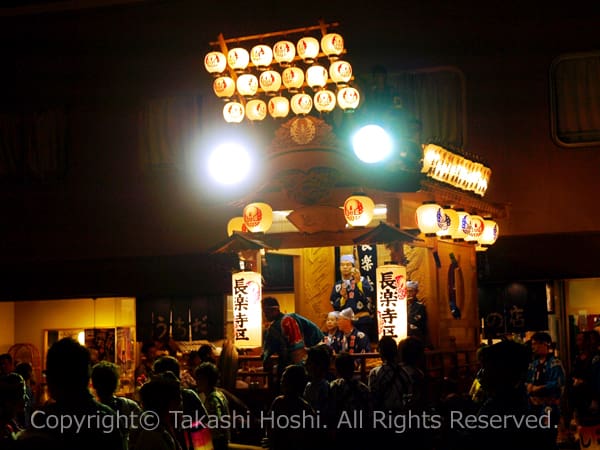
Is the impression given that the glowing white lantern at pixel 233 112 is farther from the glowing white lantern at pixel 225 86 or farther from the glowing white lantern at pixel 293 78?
the glowing white lantern at pixel 293 78

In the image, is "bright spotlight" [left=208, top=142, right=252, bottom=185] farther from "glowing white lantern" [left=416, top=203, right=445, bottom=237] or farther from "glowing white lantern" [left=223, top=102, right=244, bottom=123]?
"glowing white lantern" [left=416, top=203, right=445, bottom=237]

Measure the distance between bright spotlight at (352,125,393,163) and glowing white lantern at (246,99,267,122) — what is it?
3687mm

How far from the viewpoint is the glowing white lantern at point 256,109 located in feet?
49.2

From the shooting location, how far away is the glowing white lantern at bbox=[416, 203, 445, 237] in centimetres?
1162

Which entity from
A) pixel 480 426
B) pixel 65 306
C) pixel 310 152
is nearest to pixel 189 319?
pixel 65 306

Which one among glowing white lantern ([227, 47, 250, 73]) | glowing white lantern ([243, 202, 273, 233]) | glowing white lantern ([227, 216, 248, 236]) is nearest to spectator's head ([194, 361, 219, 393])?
glowing white lantern ([243, 202, 273, 233])

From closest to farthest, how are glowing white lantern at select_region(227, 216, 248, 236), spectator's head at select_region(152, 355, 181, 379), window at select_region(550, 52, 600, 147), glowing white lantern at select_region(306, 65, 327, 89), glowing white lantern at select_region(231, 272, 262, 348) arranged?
spectator's head at select_region(152, 355, 181, 379) < glowing white lantern at select_region(231, 272, 262, 348) < glowing white lantern at select_region(227, 216, 248, 236) < glowing white lantern at select_region(306, 65, 327, 89) < window at select_region(550, 52, 600, 147)

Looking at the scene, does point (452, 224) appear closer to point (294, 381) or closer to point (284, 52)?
point (284, 52)

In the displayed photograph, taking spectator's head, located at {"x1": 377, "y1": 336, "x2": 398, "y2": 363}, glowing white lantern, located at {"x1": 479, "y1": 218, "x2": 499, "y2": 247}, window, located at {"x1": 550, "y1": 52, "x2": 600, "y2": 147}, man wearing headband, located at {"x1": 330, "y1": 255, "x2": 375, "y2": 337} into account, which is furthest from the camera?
window, located at {"x1": 550, "y1": 52, "x2": 600, "y2": 147}

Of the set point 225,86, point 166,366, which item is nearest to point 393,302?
point 166,366

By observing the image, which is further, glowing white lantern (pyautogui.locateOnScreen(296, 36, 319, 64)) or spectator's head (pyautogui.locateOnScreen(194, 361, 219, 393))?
glowing white lantern (pyautogui.locateOnScreen(296, 36, 319, 64))

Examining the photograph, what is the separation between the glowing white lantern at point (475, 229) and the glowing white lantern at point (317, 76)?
3617 mm

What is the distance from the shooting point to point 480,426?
16.1ft

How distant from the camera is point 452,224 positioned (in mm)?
12234
